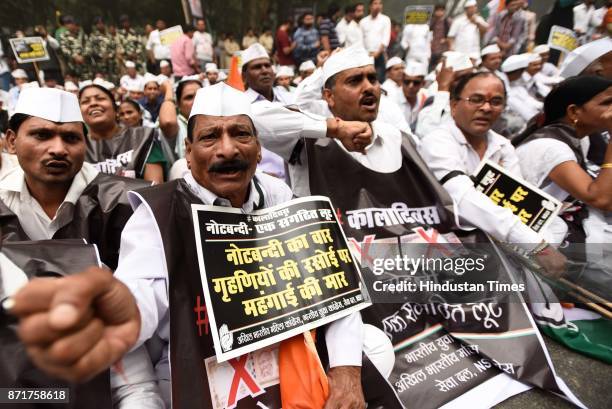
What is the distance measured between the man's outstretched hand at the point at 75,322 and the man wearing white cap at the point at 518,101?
673 centimetres

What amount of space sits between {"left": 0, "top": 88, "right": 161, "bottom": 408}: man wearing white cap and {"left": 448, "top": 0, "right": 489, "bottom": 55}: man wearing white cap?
9.32 m

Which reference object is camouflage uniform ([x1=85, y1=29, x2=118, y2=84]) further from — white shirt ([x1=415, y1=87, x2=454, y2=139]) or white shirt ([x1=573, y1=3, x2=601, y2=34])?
white shirt ([x1=573, y1=3, x2=601, y2=34])

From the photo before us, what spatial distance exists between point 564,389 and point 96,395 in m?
2.39

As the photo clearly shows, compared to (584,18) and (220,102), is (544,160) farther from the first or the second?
(584,18)

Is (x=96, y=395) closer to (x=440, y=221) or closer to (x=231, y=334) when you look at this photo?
(x=231, y=334)

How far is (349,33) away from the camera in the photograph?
9852mm

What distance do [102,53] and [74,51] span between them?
79cm

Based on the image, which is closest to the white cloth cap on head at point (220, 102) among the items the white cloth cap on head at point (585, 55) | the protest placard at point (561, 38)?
the white cloth cap on head at point (585, 55)

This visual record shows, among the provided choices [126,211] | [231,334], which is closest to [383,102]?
[126,211]

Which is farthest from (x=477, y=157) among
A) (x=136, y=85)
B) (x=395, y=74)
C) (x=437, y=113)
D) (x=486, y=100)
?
(x=136, y=85)

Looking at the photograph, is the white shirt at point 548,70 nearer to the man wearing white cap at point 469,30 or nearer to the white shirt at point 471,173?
the man wearing white cap at point 469,30

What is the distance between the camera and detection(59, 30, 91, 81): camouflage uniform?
11531 millimetres

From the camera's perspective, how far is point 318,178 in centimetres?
254

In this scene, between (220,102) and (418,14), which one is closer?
(220,102)
